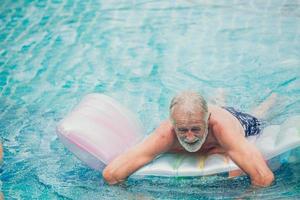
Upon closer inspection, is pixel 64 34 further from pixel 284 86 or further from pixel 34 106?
pixel 284 86

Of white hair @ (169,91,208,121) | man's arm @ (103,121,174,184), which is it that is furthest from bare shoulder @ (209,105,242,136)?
man's arm @ (103,121,174,184)

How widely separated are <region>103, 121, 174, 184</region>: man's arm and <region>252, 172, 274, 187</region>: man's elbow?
2.19ft

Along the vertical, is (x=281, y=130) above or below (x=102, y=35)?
above

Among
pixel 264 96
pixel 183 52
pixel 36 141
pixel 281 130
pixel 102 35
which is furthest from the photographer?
pixel 102 35

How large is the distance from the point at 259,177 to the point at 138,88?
2.58 metres

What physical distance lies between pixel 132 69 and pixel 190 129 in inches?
114

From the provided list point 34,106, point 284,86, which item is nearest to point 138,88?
point 34,106

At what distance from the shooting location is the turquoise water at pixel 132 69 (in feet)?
15.2

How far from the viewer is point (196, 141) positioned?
14.0ft

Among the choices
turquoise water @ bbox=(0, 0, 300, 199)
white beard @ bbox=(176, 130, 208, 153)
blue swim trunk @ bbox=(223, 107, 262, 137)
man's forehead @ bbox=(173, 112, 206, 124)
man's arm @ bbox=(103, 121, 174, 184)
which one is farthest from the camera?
blue swim trunk @ bbox=(223, 107, 262, 137)

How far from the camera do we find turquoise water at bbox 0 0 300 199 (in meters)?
4.64

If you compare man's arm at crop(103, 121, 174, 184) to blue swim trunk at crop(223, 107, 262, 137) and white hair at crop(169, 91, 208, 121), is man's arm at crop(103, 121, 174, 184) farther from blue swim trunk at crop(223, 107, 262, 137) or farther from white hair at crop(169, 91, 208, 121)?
blue swim trunk at crop(223, 107, 262, 137)

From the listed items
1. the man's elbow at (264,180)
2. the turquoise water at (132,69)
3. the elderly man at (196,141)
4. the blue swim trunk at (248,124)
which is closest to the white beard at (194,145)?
the elderly man at (196,141)

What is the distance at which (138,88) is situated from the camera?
6555 millimetres
